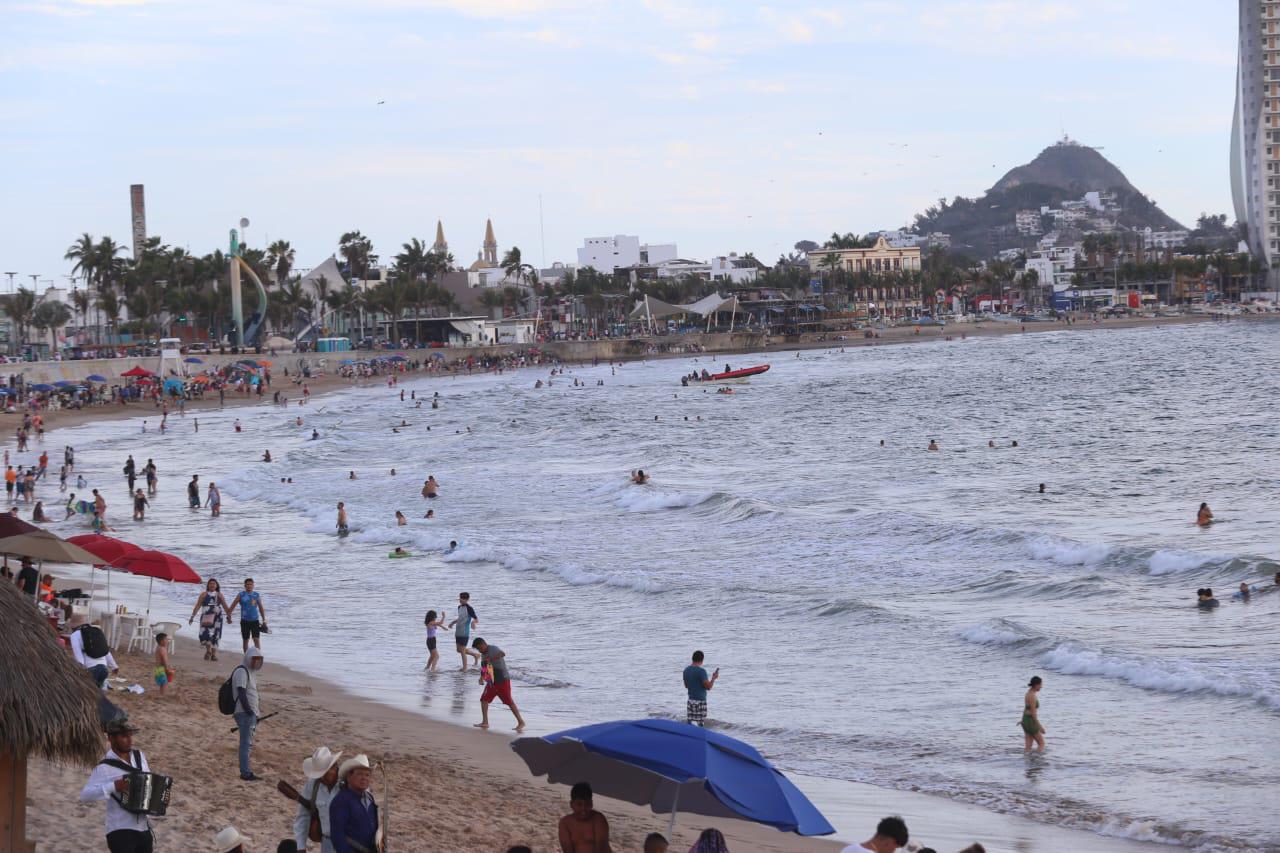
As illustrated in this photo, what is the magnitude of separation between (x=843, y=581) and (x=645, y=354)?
11414cm

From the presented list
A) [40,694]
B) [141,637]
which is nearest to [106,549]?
[141,637]

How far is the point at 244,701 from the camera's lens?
10055 millimetres

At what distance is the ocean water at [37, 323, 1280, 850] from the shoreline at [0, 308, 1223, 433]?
36.8ft

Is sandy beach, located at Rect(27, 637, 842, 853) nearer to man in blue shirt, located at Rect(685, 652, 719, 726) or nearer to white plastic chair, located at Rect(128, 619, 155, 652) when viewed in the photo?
white plastic chair, located at Rect(128, 619, 155, 652)

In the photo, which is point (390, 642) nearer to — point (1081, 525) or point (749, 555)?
point (749, 555)

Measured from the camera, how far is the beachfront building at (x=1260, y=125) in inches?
6747

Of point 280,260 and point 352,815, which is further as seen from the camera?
point 280,260

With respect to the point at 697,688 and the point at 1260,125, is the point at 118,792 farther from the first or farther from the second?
the point at 1260,125

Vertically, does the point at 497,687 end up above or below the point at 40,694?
below

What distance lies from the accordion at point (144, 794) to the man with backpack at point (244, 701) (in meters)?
2.74

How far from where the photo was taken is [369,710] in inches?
578

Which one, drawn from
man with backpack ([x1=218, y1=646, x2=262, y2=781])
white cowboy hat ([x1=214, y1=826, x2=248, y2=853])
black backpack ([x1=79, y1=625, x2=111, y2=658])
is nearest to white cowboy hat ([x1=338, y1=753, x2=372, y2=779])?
white cowboy hat ([x1=214, y1=826, x2=248, y2=853])

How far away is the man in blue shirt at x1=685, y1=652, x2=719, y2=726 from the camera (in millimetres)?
13383

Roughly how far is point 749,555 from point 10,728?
62.4ft
